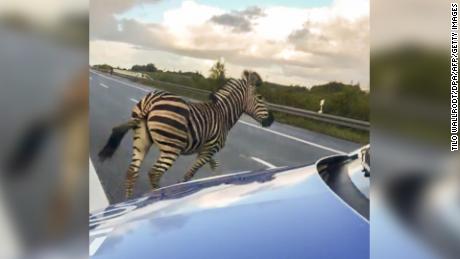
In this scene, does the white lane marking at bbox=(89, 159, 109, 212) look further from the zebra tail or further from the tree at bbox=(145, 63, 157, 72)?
the tree at bbox=(145, 63, 157, 72)

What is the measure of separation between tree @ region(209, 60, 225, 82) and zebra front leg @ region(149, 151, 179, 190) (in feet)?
1.40

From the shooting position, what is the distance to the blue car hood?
8.62 feet

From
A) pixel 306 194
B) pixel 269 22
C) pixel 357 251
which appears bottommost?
pixel 357 251

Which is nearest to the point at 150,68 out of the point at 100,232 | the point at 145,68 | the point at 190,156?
the point at 145,68

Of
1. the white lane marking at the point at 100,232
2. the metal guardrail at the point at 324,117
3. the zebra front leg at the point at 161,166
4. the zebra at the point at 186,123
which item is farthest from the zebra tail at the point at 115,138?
the metal guardrail at the point at 324,117

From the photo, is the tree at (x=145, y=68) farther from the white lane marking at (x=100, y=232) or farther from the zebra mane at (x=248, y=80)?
the white lane marking at (x=100, y=232)

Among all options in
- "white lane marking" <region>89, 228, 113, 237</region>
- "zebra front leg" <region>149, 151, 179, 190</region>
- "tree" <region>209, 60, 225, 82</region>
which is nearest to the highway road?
"zebra front leg" <region>149, 151, 179, 190</region>

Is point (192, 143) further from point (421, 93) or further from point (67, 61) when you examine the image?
point (421, 93)

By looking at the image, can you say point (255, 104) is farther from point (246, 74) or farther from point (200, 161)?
point (200, 161)

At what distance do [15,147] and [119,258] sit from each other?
72cm

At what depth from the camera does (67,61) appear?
2.36 m

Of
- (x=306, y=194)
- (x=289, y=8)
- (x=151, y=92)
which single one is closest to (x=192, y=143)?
(x=151, y=92)

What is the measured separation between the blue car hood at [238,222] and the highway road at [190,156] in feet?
0.18

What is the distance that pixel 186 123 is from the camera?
281 cm
